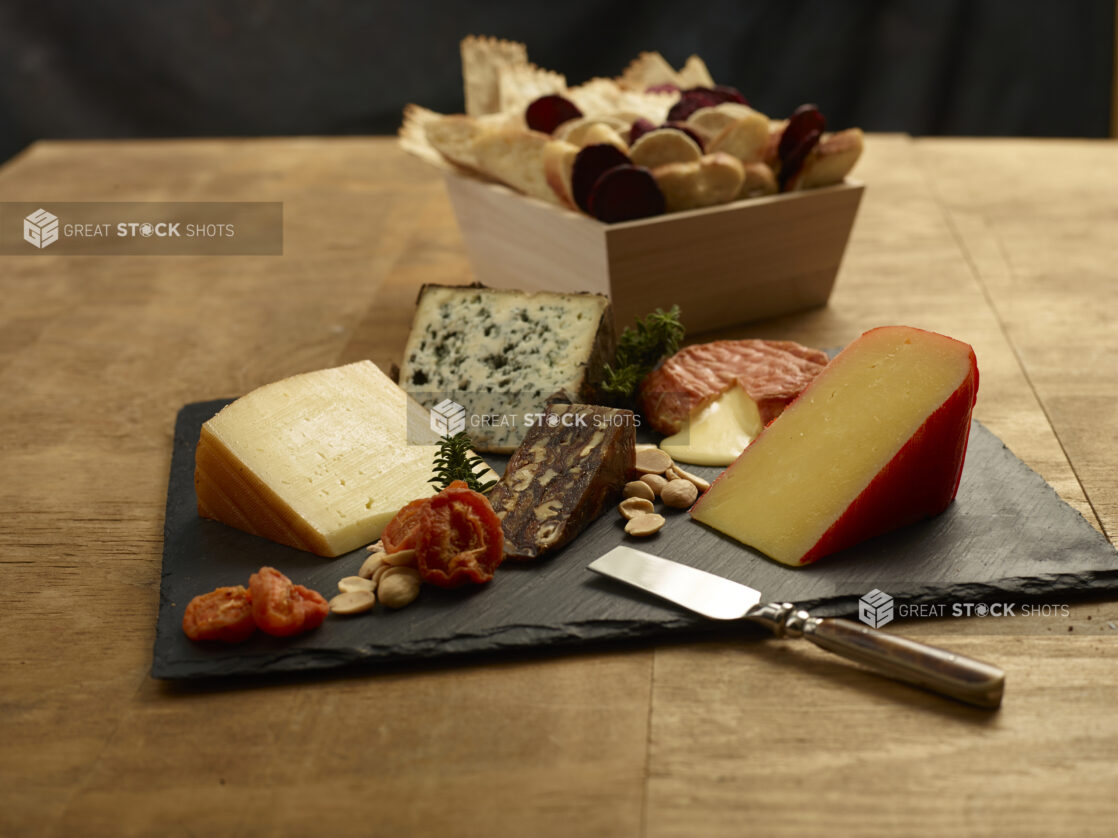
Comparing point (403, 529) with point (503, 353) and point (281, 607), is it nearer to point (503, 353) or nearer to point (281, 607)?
point (281, 607)

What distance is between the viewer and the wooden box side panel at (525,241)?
6.25 feet

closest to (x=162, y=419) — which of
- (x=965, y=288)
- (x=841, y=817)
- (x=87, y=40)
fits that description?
(x=841, y=817)

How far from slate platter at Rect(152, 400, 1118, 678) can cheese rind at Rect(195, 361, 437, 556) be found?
0.11ft

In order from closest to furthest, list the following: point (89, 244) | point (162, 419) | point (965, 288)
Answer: point (162, 419) < point (965, 288) < point (89, 244)

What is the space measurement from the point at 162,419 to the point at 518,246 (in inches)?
29.3

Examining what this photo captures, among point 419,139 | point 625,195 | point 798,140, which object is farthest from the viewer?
point 419,139

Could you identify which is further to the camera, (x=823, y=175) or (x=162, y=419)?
(x=823, y=175)

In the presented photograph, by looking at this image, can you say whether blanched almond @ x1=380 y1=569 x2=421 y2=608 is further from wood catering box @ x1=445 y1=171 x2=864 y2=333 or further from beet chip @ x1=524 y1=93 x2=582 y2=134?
beet chip @ x1=524 y1=93 x2=582 y2=134

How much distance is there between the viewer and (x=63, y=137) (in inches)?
171

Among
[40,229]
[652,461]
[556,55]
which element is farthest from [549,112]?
[556,55]

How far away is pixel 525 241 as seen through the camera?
2080 mm

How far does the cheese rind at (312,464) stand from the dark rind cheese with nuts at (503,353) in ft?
0.47

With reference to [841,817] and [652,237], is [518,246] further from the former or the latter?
[841,817]

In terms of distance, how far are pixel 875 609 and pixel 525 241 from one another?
1118 millimetres
